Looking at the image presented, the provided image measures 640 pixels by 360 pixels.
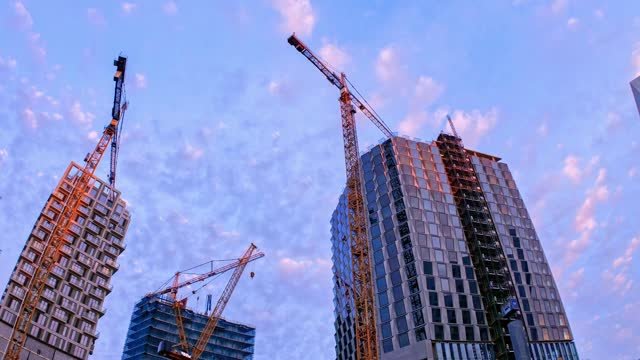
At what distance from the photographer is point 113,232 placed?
147125mm

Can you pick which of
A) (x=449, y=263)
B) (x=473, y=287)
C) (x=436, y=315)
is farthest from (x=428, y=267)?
(x=436, y=315)

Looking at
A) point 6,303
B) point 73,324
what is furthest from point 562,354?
point 6,303

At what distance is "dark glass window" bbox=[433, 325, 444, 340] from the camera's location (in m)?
106

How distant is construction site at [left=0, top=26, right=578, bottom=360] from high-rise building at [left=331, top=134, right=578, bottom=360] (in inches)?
10.1

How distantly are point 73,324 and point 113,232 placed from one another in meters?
27.1

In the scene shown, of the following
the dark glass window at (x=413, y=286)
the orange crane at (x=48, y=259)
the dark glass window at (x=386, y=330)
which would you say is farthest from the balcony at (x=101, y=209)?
the dark glass window at (x=413, y=286)

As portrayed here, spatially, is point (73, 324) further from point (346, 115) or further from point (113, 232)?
point (346, 115)

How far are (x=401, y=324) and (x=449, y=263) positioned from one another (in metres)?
17.2

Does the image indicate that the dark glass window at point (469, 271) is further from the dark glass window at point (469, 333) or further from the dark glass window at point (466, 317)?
the dark glass window at point (469, 333)

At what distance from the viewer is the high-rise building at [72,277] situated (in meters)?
119

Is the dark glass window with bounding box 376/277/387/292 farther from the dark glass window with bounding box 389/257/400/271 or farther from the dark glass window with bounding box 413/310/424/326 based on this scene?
the dark glass window with bounding box 413/310/424/326

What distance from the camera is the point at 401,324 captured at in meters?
111

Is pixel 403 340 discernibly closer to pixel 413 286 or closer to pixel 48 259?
pixel 413 286

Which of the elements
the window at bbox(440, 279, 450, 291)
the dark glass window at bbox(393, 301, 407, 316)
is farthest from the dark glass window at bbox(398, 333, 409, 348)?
the window at bbox(440, 279, 450, 291)
